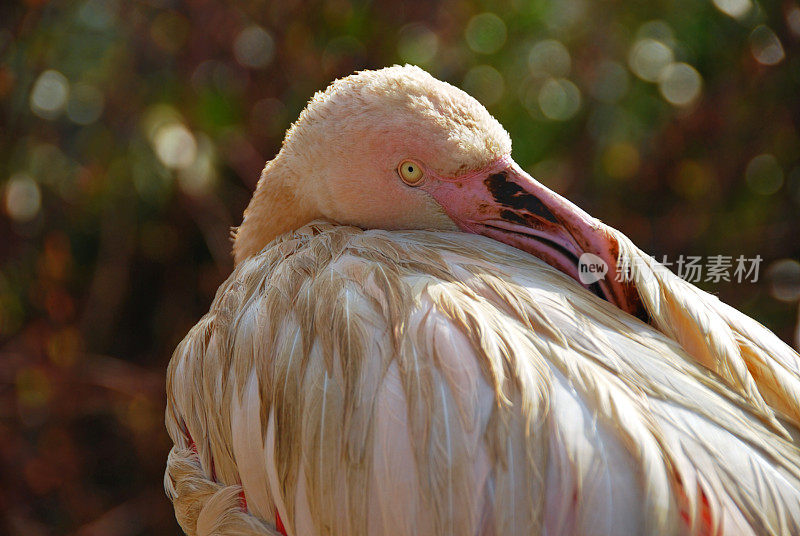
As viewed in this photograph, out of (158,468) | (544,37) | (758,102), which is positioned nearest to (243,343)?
(158,468)

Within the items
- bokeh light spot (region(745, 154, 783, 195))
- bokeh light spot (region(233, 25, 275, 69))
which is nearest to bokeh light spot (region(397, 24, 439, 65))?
bokeh light spot (region(233, 25, 275, 69))

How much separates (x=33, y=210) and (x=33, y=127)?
0.32 m

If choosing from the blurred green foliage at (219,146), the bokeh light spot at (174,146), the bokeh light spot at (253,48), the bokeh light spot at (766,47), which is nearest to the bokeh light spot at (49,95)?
the blurred green foliage at (219,146)

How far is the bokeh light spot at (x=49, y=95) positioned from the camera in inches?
111

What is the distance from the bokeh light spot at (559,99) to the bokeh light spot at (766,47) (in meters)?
0.69

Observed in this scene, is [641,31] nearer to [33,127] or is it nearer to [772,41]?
[772,41]

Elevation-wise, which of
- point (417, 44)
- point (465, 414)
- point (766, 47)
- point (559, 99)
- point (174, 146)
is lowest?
point (465, 414)

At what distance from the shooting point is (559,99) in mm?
2953

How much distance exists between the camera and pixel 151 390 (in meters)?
2.86

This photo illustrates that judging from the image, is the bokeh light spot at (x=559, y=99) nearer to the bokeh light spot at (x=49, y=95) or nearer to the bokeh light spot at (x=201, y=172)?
the bokeh light spot at (x=201, y=172)

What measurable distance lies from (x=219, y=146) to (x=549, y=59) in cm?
129

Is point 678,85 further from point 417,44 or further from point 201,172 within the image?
point 201,172

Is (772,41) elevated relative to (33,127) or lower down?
elevated

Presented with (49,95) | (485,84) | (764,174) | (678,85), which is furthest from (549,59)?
(49,95)
